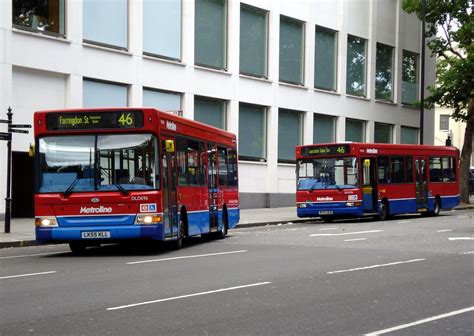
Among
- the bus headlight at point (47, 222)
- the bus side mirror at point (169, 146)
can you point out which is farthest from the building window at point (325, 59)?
the bus headlight at point (47, 222)

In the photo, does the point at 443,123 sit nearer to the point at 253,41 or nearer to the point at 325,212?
the point at 253,41

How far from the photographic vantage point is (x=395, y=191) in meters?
30.2

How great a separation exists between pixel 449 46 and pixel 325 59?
6911 mm

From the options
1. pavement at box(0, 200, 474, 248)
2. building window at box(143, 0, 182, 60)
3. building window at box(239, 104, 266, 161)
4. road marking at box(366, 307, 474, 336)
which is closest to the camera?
road marking at box(366, 307, 474, 336)

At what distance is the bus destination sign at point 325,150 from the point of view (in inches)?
1102

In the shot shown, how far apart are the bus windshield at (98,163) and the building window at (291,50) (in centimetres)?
2530

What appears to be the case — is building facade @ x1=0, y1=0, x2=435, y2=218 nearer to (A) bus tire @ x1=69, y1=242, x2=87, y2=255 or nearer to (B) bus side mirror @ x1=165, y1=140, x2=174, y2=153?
(A) bus tire @ x1=69, y1=242, x2=87, y2=255

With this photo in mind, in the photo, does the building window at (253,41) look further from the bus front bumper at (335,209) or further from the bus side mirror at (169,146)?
the bus side mirror at (169,146)

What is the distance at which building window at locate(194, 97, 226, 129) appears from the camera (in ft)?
116

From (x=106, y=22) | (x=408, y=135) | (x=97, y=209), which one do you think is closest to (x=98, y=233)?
(x=97, y=209)

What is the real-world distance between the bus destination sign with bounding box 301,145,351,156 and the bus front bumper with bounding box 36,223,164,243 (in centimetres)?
1375

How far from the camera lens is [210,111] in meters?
35.9

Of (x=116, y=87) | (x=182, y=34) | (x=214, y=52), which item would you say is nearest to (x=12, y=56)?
(x=116, y=87)

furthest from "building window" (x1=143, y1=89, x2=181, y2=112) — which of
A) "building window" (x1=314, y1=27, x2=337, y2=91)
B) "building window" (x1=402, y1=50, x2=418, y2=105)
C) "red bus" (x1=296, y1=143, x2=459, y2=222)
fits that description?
"building window" (x1=402, y1=50, x2=418, y2=105)
